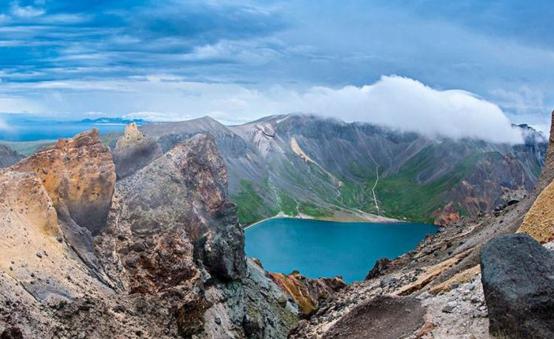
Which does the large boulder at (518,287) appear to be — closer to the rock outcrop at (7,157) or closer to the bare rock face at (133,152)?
the bare rock face at (133,152)

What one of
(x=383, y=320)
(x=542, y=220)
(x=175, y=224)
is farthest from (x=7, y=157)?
(x=542, y=220)

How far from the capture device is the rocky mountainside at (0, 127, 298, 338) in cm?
3325

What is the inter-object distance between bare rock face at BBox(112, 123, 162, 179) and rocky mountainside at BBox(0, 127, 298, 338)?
0.80 feet

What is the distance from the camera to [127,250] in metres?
56.4

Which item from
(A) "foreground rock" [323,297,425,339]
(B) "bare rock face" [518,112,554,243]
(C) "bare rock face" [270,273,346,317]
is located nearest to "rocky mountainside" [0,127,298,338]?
(C) "bare rock face" [270,273,346,317]

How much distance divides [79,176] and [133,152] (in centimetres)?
2922

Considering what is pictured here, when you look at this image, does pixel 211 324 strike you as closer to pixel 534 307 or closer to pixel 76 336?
pixel 76 336

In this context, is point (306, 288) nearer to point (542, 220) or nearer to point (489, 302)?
point (542, 220)

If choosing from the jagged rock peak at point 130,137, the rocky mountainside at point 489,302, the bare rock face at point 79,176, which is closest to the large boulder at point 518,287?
the rocky mountainside at point 489,302

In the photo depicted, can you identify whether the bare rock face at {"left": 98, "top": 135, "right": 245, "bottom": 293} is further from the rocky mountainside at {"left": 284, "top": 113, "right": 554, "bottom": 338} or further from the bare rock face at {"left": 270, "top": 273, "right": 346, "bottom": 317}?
the rocky mountainside at {"left": 284, "top": 113, "right": 554, "bottom": 338}

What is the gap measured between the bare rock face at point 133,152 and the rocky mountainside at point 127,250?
0.80ft

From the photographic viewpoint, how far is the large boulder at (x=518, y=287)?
68.6 ft

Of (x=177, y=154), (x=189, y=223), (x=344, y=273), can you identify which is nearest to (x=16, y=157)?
(x=177, y=154)

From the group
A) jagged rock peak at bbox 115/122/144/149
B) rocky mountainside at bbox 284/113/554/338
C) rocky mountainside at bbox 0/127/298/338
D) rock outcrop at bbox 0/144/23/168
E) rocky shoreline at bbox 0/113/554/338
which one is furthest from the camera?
rock outcrop at bbox 0/144/23/168
